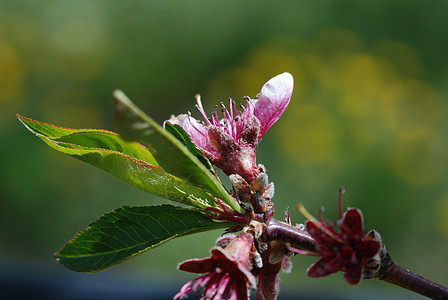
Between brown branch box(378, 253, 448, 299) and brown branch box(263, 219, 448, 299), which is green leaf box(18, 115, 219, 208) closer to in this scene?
brown branch box(263, 219, 448, 299)

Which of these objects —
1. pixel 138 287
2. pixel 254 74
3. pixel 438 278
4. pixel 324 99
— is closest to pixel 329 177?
pixel 324 99

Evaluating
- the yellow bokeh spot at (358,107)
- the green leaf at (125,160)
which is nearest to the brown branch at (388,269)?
the green leaf at (125,160)

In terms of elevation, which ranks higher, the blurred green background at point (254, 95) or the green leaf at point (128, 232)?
the blurred green background at point (254, 95)

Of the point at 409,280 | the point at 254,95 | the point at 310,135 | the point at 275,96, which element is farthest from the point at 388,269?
the point at 254,95

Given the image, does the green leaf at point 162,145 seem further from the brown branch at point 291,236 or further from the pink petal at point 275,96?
the pink petal at point 275,96

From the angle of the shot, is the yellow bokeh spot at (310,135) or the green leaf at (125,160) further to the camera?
the yellow bokeh spot at (310,135)

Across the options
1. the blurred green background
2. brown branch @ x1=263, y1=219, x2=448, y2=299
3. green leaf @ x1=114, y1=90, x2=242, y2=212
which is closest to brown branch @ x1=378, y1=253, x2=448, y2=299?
brown branch @ x1=263, y1=219, x2=448, y2=299
